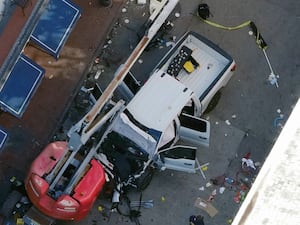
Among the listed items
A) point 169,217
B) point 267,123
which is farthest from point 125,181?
point 267,123

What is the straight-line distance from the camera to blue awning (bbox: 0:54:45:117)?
1666cm

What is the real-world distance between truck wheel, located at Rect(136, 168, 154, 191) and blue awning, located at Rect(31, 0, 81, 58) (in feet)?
10.4

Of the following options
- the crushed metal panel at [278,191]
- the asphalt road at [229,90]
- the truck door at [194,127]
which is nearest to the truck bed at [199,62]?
the truck door at [194,127]

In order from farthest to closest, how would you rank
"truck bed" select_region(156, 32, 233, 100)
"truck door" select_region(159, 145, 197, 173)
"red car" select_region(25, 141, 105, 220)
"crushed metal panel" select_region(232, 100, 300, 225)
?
"truck bed" select_region(156, 32, 233, 100), "truck door" select_region(159, 145, 197, 173), "red car" select_region(25, 141, 105, 220), "crushed metal panel" select_region(232, 100, 300, 225)

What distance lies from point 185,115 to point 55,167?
3106mm

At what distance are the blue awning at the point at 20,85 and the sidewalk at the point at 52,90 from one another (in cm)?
91

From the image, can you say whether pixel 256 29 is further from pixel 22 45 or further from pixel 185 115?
pixel 22 45

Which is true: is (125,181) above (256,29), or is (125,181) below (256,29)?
below

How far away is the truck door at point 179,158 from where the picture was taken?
16922mm

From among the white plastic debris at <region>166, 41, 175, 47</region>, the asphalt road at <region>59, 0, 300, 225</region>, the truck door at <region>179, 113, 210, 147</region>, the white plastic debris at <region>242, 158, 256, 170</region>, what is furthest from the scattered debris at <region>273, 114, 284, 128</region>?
the white plastic debris at <region>166, 41, 175, 47</region>

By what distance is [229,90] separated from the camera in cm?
1839

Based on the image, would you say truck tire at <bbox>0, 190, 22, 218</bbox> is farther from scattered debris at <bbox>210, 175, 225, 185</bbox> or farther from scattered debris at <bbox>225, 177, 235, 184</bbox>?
scattered debris at <bbox>225, 177, 235, 184</bbox>

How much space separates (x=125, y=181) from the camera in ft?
55.3

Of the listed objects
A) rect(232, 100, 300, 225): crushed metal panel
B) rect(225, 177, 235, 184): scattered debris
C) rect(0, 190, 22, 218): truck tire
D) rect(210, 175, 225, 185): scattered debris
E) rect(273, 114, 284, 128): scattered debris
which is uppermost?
rect(232, 100, 300, 225): crushed metal panel
